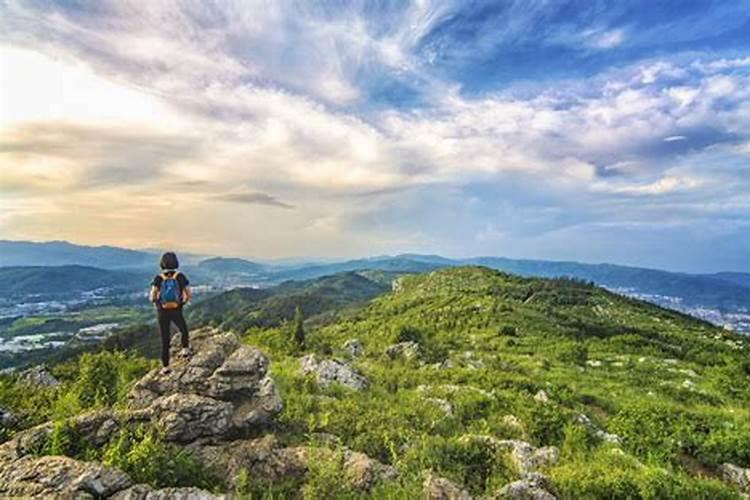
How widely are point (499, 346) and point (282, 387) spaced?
31.5m

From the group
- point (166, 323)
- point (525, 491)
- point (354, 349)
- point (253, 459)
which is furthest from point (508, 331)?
point (253, 459)

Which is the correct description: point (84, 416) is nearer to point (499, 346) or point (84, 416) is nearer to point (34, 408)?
point (34, 408)

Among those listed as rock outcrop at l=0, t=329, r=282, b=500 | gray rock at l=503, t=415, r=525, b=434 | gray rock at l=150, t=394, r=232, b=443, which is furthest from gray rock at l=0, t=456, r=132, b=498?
gray rock at l=503, t=415, r=525, b=434

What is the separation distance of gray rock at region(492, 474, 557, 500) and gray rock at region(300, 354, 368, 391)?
10.5m

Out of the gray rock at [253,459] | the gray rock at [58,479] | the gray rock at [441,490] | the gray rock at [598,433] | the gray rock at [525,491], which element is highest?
the gray rock at [58,479]

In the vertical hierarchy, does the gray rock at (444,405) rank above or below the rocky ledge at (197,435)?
below

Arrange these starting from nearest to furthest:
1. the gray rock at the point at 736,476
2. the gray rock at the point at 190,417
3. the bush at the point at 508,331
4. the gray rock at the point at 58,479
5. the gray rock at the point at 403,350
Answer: the gray rock at the point at 58,479 → the gray rock at the point at 190,417 → the gray rock at the point at 736,476 → the gray rock at the point at 403,350 → the bush at the point at 508,331

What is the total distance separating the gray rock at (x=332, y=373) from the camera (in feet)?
74.7

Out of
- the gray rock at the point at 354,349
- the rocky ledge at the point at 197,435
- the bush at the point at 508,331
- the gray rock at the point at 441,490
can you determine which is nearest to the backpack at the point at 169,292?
the rocky ledge at the point at 197,435

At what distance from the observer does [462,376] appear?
1115 inches

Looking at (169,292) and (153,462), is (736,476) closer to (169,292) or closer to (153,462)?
(153,462)

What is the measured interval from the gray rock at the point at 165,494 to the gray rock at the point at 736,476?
55.5 feet

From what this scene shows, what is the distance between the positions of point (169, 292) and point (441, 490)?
33.4 ft

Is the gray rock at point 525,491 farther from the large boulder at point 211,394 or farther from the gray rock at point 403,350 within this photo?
the gray rock at point 403,350
